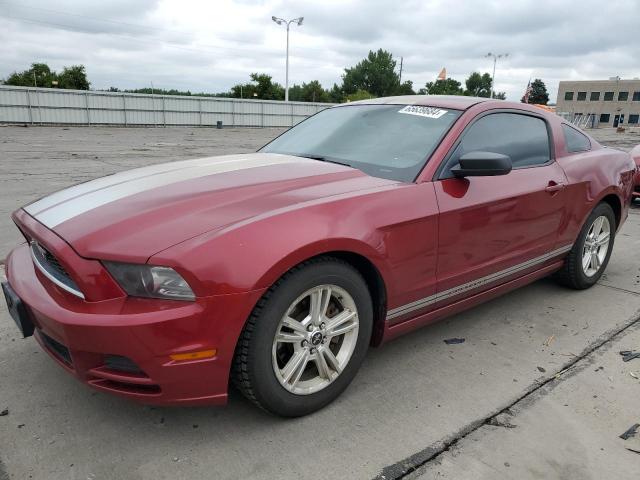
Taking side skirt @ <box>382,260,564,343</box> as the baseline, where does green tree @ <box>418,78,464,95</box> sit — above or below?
above

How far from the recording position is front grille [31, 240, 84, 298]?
2.06 metres

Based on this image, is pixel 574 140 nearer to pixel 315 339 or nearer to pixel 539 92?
pixel 315 339

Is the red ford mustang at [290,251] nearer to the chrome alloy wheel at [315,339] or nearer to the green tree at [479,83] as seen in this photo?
the chrome alloy wheel at [315,339]

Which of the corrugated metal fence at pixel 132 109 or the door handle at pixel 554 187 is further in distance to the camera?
the corrugated metal fence at pixel 132 109

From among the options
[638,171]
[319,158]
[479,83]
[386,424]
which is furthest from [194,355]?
[479,83]

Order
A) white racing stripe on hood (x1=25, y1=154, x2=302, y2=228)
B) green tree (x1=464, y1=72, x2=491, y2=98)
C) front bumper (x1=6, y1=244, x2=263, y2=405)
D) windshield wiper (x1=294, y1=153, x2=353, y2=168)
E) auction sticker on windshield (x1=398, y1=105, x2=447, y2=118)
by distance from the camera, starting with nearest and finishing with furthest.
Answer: front bumper (x1=6, y1=244, x2=263, y2=405) < white racing stripe on hood (x1=25, y1=154, x2=302, y2=228) < windshield wiper (x1=294, y1=153, x2=353, y2=168) < auction sticker on windshield (x1=398, y1=105, x2=447, y2=118) < green tree (x1=464, y1=72, x2=491, y2=98)

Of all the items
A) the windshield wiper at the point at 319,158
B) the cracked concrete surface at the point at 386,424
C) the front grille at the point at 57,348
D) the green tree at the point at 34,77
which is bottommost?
the cracked concrete surface at the point at 386,424

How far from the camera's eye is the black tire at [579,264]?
3934mm

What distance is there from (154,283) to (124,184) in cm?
101

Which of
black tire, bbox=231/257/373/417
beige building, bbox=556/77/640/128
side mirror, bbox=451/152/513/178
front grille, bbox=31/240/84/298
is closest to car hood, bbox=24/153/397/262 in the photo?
front grille, bbox=31/240/84/298

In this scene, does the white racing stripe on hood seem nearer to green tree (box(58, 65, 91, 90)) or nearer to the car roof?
the car roof

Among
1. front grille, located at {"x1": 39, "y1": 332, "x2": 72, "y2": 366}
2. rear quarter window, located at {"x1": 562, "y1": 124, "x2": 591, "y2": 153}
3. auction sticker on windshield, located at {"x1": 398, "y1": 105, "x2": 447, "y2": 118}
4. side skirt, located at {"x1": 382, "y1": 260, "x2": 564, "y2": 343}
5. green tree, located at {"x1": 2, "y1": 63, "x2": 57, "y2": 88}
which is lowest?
side skirt, located at {"x1": 382, "y1": 260, "x2": 564, "y2": 343}

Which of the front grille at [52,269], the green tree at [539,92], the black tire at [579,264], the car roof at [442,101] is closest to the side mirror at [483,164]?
the car roof at [442,101]

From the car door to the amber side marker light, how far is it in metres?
1.32
